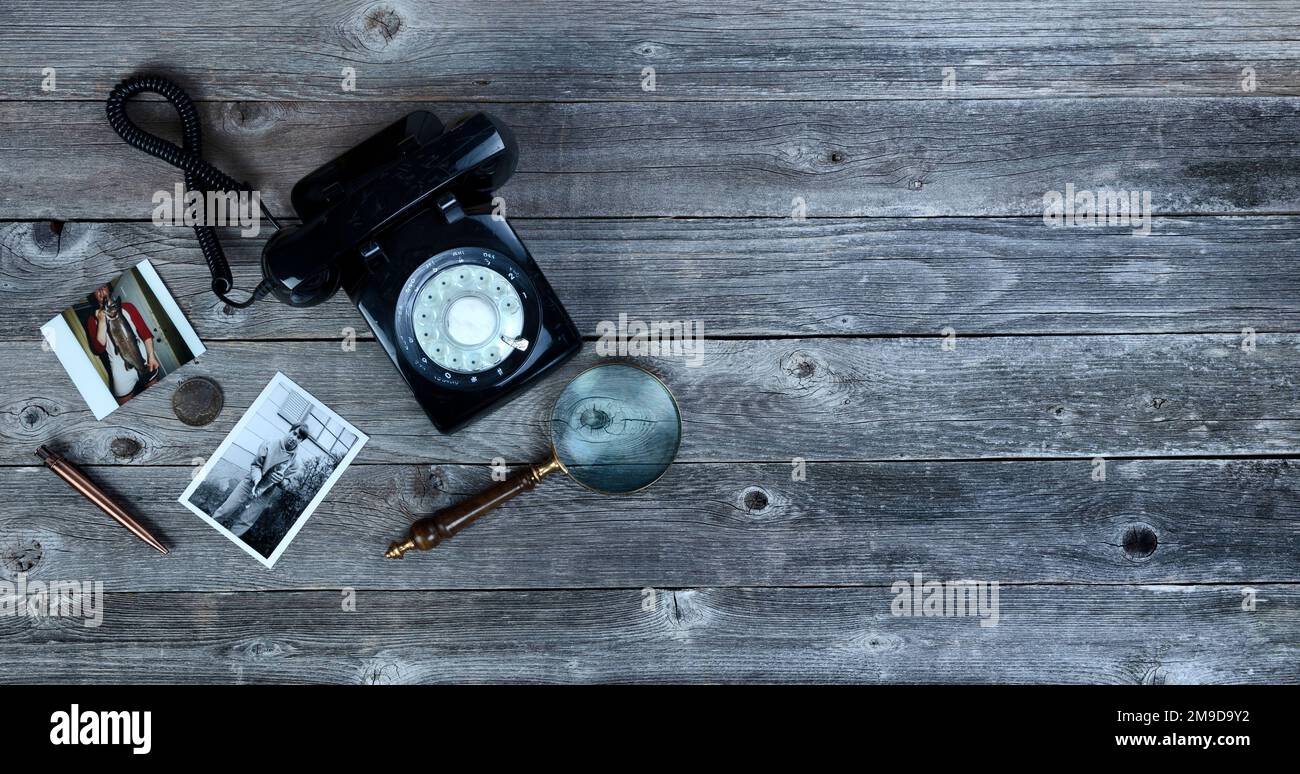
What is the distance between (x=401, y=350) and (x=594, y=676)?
74 centimetres

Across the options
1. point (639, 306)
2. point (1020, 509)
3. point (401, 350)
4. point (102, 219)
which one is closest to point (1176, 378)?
point (1020, 509)

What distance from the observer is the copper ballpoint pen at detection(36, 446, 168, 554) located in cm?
147

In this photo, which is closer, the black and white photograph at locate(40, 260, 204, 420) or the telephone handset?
the telephone handset

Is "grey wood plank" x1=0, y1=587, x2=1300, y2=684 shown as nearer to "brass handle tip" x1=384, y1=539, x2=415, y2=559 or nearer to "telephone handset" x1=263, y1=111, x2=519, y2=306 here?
"brass handle tip" x1=384, y1=539, x2=415, y2=559

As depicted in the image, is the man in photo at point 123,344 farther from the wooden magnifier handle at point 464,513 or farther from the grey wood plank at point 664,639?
the wooden magnifier handle at point 464,513

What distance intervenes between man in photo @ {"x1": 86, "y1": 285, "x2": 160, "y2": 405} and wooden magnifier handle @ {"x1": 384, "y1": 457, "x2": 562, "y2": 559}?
1.93 ft

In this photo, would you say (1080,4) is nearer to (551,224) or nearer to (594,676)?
(551,224)

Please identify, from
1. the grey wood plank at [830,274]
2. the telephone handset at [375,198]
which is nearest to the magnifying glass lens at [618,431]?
the grey wood plank at [830,274]

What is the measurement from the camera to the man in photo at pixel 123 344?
1.50 metres

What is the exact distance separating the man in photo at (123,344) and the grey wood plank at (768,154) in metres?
0.19

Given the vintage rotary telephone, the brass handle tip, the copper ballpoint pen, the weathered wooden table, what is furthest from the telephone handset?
the copper ballpoint pen

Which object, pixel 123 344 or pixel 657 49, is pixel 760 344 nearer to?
pixel 657 49

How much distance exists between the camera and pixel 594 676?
1549 mm

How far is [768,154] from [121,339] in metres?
1.30
